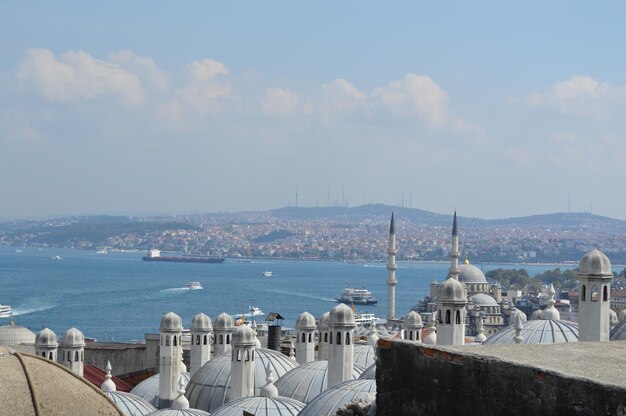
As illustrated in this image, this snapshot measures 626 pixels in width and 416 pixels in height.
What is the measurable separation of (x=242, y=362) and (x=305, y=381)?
1.17 m

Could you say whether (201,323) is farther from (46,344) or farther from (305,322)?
(46,344)

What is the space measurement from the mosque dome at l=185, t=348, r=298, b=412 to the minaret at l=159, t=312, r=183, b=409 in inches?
31.0

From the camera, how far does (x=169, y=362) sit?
75.6ft

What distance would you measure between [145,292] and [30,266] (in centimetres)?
5156

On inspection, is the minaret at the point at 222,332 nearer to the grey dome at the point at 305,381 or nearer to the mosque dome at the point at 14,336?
the grey dome at the point at 305,381

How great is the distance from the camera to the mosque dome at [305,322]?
79.0ft

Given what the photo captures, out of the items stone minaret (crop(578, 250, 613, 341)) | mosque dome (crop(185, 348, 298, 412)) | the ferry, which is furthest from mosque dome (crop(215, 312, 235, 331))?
the ferry

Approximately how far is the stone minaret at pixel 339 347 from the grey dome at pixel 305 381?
0.89 feet

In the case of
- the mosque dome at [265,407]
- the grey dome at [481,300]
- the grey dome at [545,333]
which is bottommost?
the grey dome at [481,300]

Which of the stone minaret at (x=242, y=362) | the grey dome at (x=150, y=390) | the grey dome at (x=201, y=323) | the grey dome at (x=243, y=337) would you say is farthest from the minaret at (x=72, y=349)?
the grey dome at (x=243, y=337)

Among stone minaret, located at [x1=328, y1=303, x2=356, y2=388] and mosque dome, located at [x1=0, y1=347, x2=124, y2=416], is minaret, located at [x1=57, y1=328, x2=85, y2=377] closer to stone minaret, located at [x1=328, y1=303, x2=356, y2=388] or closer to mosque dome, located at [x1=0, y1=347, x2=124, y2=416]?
stone minaret, located at [x1=328, y1=303, x2=356, y2=388]

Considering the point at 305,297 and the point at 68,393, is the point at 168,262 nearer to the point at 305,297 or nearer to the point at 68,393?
the point at 305,297

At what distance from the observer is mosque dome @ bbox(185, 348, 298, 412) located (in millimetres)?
21375

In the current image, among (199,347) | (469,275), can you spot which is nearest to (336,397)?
(199,347)
